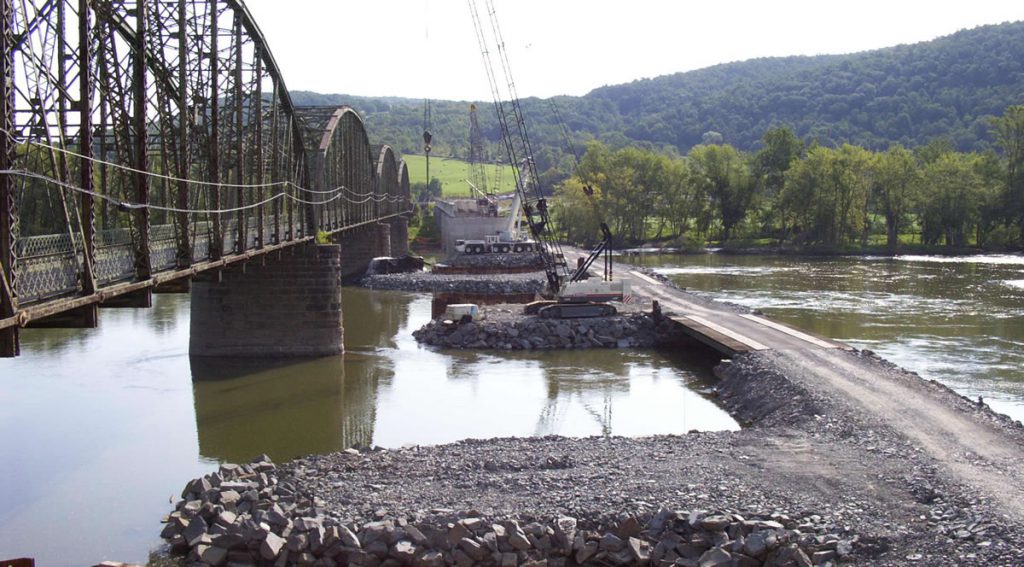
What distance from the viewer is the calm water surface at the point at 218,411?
20.2 metres

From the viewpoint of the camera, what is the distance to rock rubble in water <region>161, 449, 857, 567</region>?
15469 mm

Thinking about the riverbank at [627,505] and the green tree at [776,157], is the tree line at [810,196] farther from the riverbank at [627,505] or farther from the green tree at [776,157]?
the riverbank at [627,505]

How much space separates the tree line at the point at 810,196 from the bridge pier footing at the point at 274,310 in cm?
5114

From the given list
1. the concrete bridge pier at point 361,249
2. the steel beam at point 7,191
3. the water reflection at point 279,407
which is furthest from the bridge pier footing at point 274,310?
the concrete bridge pier at point 361,249

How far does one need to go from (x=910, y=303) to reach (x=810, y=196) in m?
55.2

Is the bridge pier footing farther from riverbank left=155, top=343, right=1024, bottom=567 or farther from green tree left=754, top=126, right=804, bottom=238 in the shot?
green tree left=754, top=126, right=804, bottom=238

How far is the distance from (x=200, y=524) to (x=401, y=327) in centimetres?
3147

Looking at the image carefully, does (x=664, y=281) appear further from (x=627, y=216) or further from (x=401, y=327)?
(x=627, y=216)

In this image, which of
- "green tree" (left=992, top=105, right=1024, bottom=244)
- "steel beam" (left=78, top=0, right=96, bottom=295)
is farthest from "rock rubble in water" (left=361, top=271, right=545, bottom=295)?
"green tree" (left=992, top=105, right=1024, bottom=244)

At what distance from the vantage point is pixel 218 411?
2973 centimetres

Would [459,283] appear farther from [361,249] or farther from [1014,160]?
[1014,160]

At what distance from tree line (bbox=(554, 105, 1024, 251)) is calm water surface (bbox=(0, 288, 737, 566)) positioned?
52132 millimetres

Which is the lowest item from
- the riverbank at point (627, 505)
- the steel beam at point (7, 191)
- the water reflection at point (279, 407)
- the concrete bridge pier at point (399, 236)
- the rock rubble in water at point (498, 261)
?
the water reflection at point (279, 407)

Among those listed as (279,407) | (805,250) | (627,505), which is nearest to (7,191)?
(627,505)
